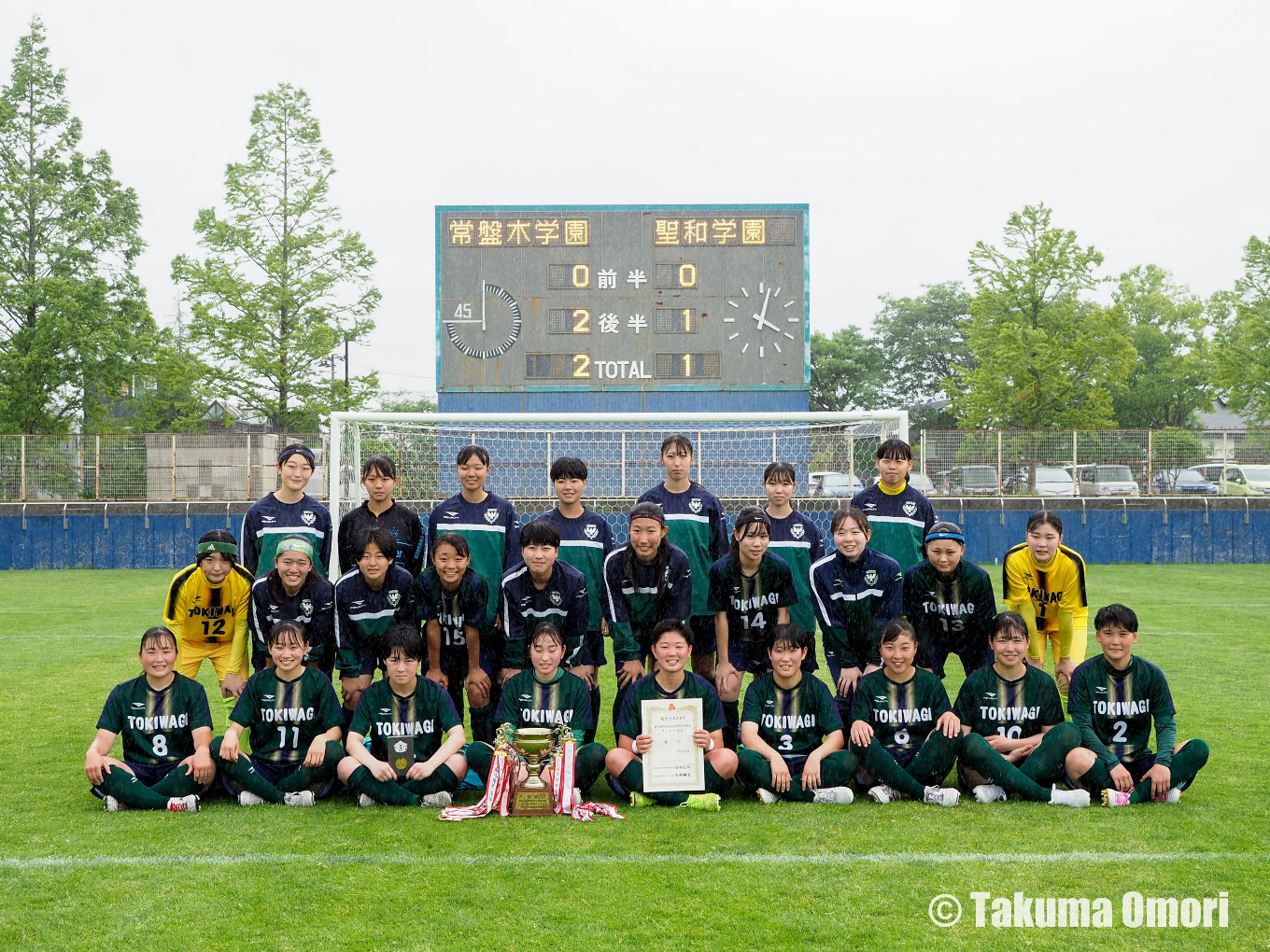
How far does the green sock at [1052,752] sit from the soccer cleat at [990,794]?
0.45 feet

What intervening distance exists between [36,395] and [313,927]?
2071 centimetres

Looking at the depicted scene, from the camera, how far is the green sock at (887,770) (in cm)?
467

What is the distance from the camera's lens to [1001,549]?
1750 centimetres

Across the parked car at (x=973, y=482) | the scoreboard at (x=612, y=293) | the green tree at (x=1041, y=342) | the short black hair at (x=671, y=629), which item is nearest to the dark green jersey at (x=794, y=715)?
the short black hair at (x=671, y=629)

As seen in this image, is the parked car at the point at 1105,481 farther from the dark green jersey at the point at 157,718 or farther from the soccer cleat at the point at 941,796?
the dark green jersey at the point at 157,718

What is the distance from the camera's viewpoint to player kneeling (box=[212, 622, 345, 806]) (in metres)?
4.72

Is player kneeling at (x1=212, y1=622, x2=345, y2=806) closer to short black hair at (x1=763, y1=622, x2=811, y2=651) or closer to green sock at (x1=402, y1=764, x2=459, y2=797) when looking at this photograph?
green sock at (x1=402, y1=764, x2=459, y2=797)

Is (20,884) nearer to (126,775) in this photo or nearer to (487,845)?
(126,775)

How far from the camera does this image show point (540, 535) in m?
5.00

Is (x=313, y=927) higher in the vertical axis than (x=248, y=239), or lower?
lower

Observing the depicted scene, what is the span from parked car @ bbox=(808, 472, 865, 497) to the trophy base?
11617 millimetres

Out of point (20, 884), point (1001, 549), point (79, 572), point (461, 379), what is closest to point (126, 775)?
point (20, 884)

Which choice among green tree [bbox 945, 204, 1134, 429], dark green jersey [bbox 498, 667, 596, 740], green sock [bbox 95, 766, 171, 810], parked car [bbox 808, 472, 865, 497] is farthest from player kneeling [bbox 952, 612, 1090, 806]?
green tree [bbox 945, 204, 1134, 429]

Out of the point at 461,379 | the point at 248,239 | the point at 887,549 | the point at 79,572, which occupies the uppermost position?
the point at 248,239
